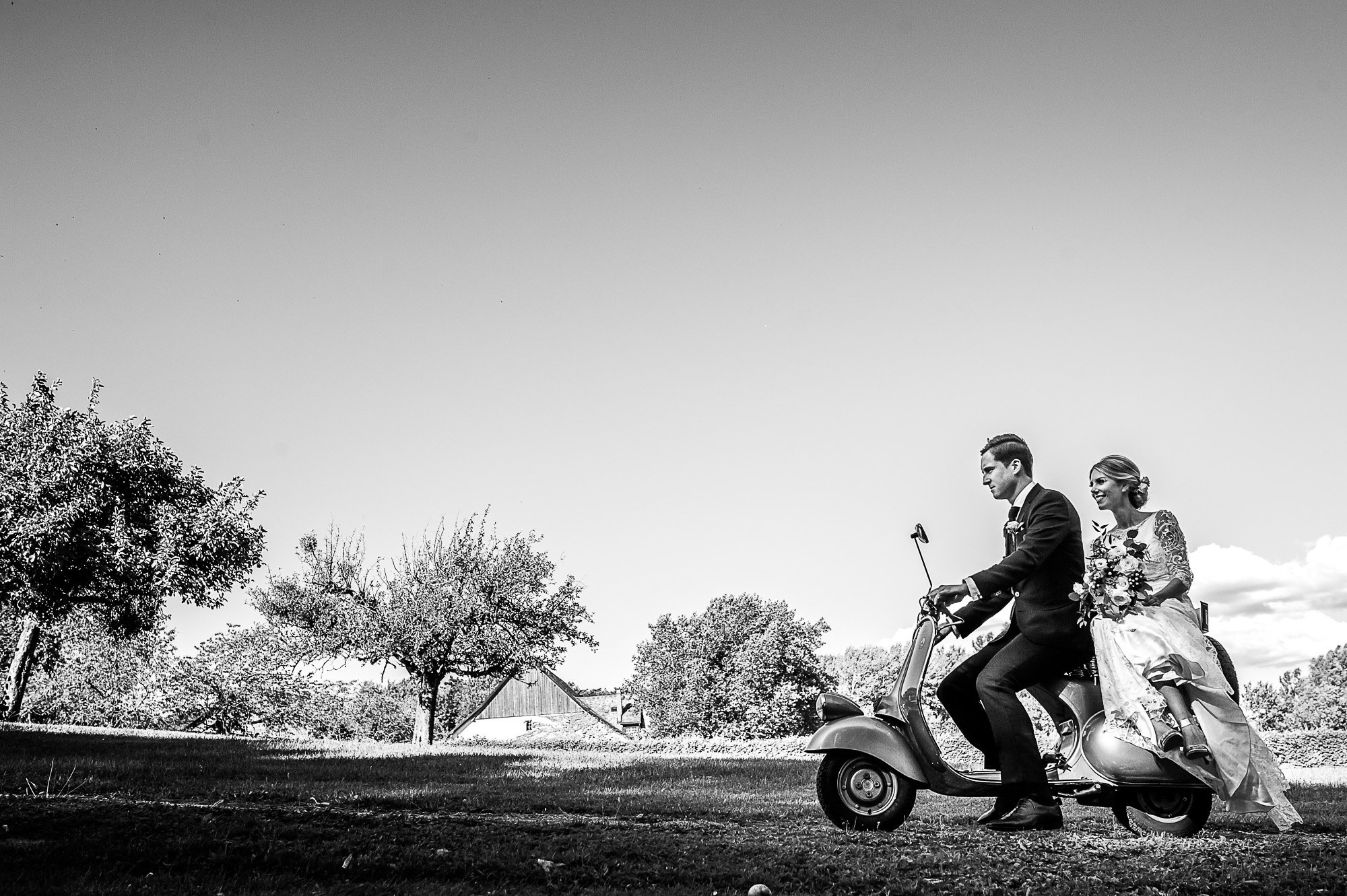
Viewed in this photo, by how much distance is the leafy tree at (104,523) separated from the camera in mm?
24422

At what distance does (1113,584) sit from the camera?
226 inches

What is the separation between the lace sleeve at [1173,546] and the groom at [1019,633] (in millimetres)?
617

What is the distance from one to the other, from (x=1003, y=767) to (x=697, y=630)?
78813mm

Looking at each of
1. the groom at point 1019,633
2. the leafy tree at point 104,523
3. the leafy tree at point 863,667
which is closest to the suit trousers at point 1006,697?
the groom at point 1019,633

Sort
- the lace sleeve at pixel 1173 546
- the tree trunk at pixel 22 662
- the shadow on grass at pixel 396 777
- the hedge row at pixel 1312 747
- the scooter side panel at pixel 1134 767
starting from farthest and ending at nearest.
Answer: the tree trunk at pixel 22 662 < the hedge row at pixel 1312 747 < the shadow on grass at pixel 396 777 < the lace sleeve at pixel 1173 546 < the scooter side panel at pixel 1134 767

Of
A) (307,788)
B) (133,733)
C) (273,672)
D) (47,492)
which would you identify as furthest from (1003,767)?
(273,672)

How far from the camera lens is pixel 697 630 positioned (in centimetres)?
8312

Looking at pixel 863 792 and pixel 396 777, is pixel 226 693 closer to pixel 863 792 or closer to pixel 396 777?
pixel 396 777

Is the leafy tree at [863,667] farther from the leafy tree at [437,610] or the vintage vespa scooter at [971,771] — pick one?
the vintage vespa scooter at [971,771]

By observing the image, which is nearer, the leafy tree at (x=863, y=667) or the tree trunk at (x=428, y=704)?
the tree trunk at (x=428, y=704)

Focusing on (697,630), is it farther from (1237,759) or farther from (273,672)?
(1237,759)

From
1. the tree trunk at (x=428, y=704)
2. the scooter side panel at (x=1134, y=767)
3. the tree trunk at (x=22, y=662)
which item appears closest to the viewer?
the scooter side panel at (x=1134, y=767)

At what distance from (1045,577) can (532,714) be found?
70.9 meters

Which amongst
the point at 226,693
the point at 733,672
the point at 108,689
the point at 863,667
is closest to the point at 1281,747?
the point at 226,693
